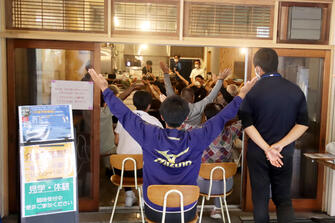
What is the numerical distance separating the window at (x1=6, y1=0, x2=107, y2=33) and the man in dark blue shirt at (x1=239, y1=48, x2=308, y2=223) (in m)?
1.72

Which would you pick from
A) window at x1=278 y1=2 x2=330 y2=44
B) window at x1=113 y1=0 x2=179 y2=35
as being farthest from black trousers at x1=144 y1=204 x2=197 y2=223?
window at x1=278 y1=2 x2=330 y2=44

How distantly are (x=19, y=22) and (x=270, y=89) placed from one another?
8.22 feet

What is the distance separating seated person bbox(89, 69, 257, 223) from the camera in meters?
2.16

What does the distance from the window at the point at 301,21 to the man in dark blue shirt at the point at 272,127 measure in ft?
3.94

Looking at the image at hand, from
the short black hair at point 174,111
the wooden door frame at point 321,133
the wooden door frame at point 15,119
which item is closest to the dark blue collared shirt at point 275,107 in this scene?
the short black hair at point 174,111

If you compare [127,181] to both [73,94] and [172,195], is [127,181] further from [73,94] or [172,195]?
[73,94]

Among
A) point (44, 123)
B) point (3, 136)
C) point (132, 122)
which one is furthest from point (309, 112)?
point (3, 136)

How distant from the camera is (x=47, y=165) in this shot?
2502mm

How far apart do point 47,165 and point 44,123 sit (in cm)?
31

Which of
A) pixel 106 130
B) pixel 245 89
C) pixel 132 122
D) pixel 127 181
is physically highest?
pixel 245 89

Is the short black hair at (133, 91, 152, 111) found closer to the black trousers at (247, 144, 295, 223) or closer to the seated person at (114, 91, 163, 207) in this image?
the seated person at (114, 91, 163, 207)

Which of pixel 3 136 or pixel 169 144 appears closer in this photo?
pixel 169 144

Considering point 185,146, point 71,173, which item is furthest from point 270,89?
point 71,173

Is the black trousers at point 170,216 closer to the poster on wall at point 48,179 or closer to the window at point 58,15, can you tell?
the poster on wall at point 48,179
